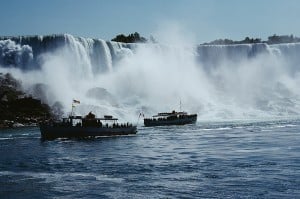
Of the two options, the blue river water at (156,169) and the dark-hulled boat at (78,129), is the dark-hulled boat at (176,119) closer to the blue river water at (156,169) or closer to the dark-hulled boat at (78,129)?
the dark-hulled boat at (78,129)

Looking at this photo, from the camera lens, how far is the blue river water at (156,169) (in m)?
26.0

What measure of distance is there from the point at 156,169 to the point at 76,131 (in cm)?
2797

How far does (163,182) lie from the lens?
28.3m

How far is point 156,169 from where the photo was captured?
32.8 meters

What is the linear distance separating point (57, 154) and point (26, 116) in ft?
146

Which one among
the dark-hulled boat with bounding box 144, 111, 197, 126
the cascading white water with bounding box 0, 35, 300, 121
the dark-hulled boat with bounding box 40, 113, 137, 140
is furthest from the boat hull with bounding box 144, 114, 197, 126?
the dark-hulled boat with bounding box 40, 113, 137, 140

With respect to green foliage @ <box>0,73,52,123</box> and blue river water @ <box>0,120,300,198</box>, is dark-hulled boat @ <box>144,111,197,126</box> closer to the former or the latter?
green foliage @ <box>0,73,52,123</box>

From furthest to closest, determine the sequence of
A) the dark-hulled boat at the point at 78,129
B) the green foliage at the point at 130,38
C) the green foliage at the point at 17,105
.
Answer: the green foliage at the point at 130,38
the green foliage at the point at 17,105
the dark-hulled boat at the point at 78,129

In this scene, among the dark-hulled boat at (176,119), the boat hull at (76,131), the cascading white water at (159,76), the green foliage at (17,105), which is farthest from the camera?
the cascading white water at (159,76)

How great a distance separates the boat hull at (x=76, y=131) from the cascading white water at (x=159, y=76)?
25.4m

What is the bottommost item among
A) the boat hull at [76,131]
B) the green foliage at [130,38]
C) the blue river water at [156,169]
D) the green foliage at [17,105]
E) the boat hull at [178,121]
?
the blue river water at [156,169]

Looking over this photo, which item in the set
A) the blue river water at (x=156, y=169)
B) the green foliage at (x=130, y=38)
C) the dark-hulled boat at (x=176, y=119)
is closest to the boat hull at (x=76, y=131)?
the blue river water at (x=156, y=169)

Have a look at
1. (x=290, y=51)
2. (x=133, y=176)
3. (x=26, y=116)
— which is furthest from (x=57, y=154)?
(x=290, y=51)

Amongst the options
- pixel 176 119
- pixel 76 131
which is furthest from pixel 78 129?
pixel 176 119
